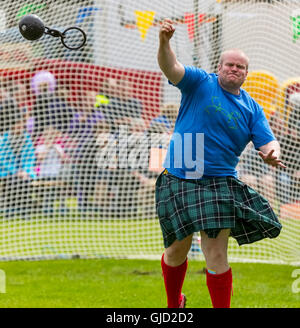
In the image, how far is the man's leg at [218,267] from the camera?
303 centimetres

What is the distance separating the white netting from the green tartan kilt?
7.48 feet

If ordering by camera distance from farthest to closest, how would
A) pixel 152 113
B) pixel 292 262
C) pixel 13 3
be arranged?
pixel 152 113 → pixel 13 3 → pixel 292 262

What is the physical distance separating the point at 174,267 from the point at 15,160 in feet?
11.7

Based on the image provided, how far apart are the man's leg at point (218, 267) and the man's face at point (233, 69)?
0.78 m

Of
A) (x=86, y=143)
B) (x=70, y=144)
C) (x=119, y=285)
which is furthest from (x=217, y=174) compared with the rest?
(x=70, y=144)

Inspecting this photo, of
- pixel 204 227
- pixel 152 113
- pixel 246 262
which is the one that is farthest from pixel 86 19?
pixel 204 227

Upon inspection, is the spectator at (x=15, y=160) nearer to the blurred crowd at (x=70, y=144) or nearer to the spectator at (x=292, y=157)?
the blurred crowd at (x=70, y=144)

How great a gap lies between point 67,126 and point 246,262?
248cm

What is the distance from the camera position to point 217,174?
10.2 feet

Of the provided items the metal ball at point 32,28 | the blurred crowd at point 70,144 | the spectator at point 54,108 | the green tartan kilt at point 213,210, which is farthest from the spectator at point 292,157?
the metal ball at point 32,28

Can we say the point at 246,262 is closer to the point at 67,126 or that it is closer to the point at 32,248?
the point at 32,248

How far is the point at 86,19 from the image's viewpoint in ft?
19.1

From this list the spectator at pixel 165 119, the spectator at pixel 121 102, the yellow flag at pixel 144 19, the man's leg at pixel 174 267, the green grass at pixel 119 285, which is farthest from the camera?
the spectator at pixel 121 102

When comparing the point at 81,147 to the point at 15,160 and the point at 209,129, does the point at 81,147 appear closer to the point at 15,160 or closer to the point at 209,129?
the point at 15,160
